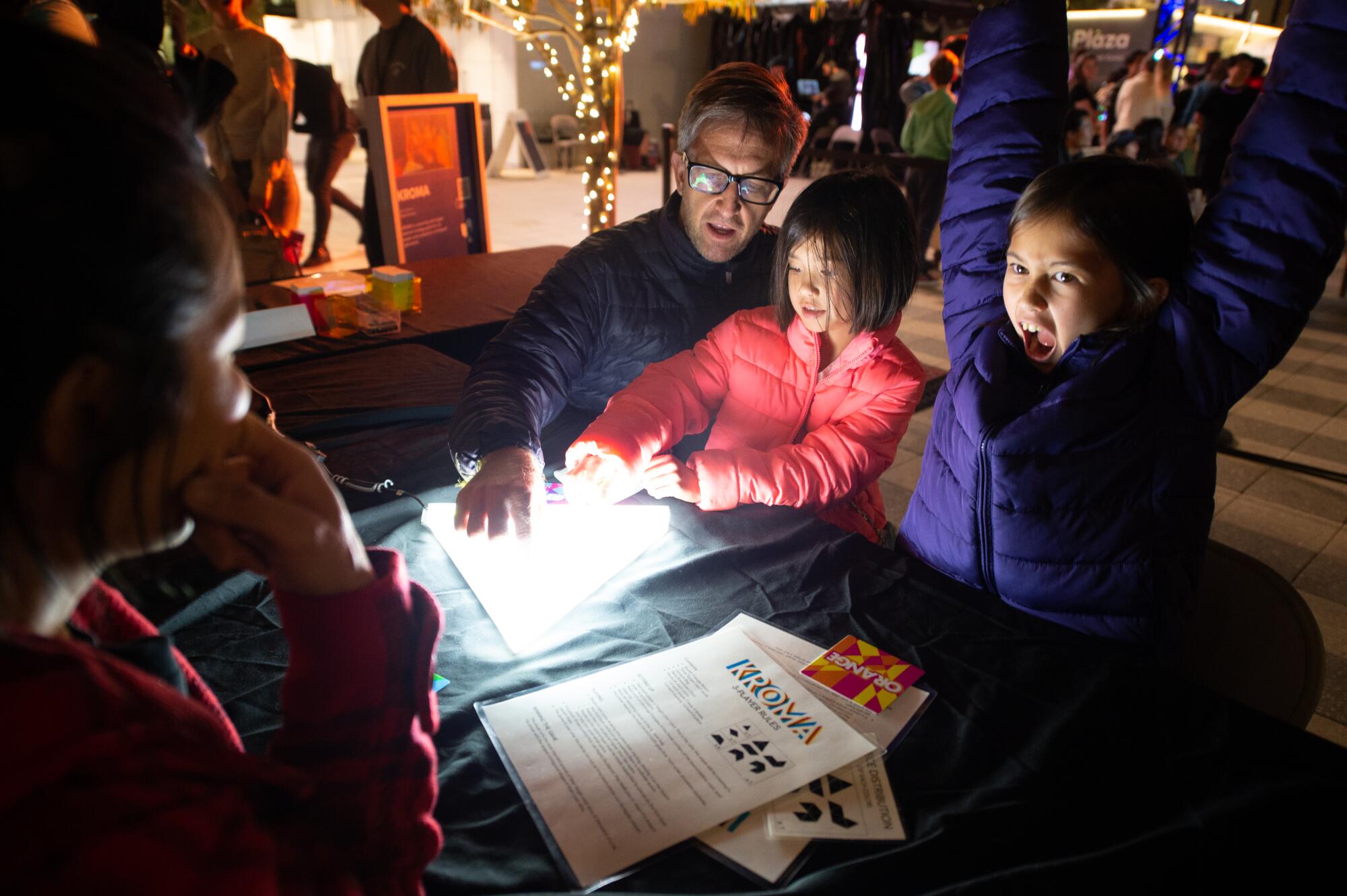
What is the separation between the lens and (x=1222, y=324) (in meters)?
1.07

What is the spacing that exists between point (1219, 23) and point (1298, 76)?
14.7 m

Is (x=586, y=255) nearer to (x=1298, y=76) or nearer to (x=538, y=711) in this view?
(x=538, y=711)

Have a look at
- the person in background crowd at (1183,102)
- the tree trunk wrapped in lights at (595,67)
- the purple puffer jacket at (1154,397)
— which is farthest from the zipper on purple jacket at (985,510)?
the person in background crowd at (1183,102)

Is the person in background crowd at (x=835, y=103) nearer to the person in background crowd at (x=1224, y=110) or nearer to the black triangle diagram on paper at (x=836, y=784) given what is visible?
the person in background crowd at (x=1224, y=110)

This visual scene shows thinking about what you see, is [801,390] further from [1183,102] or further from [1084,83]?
[1183,102]

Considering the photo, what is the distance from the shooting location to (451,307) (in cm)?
245

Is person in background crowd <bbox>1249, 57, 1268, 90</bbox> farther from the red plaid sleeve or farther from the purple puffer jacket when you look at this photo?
the red plaid sleeve

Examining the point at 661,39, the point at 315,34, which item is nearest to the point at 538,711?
the point at 315,34

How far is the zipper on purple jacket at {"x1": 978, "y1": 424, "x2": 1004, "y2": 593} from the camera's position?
3.79 feet

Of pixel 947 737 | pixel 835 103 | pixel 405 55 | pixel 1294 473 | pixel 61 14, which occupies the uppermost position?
pixel 835 103

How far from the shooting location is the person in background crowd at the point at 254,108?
3.64 m

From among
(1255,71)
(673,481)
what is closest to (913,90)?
(1255,71)

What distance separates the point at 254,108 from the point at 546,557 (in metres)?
3.87

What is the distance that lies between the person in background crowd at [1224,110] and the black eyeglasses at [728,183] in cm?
692
